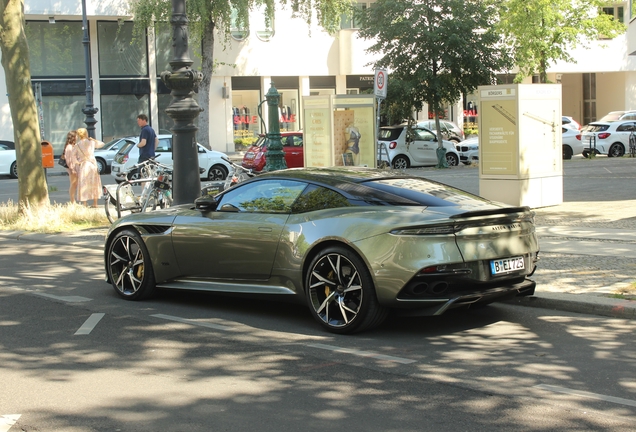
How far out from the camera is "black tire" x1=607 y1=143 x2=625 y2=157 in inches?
1299

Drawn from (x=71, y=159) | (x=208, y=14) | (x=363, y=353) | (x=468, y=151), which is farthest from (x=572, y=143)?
(x=363, y=353)

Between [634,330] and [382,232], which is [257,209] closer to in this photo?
[382,232]

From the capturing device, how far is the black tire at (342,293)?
6930 millimetres

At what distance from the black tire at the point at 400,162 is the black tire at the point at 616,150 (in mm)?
8362

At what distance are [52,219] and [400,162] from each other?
16549 millimetres

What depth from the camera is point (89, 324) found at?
25.2 feet

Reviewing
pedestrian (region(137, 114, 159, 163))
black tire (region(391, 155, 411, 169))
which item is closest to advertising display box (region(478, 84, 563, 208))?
pedestrian (region(137, 114, 159, 163))

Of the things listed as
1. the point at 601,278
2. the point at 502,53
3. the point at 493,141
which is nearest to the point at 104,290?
the point at 601,278

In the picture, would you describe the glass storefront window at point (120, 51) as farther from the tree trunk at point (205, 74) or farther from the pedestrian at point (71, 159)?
the pedestrian at point (71, 159)

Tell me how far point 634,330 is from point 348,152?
10911 millimetres

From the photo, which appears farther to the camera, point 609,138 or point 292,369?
point 609,138

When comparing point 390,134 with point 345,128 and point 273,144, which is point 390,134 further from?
point 345,128

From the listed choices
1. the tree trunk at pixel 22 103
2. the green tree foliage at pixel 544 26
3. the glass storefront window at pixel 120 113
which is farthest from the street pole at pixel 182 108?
the glass storefront window at pixel 120 113

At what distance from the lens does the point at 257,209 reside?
316 inches
